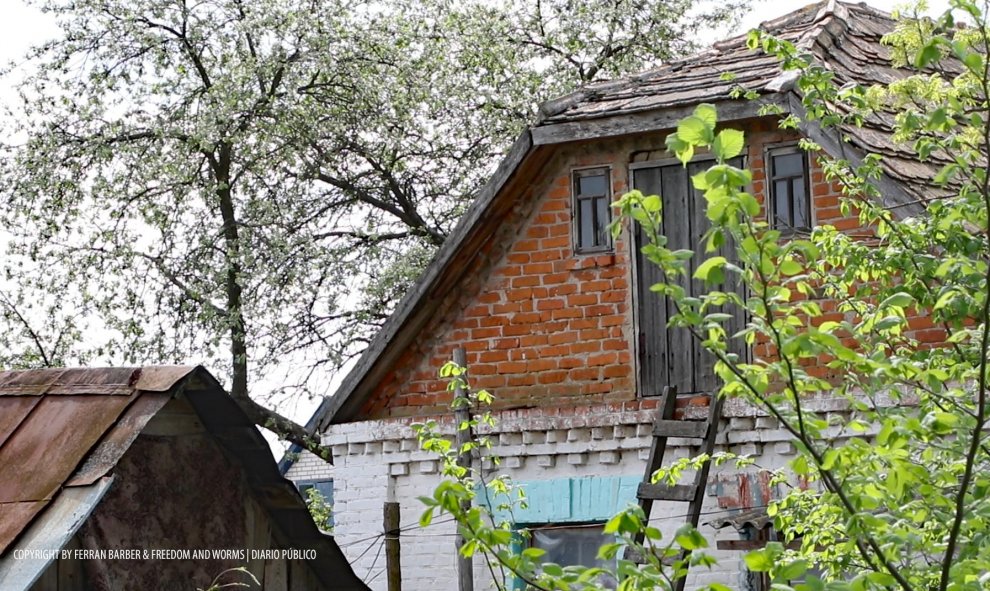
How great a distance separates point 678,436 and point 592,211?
1871mm

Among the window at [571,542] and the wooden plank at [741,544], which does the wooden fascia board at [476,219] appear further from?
the wooden plank at [741,544]

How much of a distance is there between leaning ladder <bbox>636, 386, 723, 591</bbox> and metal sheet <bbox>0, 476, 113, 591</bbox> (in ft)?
18.3

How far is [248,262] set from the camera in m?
15.8

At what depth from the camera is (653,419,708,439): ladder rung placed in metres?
9.96

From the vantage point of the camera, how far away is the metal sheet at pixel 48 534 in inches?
172

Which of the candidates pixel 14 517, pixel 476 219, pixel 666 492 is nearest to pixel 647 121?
pixel 476 219

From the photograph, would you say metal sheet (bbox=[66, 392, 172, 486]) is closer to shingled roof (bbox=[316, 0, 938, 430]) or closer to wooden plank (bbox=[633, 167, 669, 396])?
shingled roof (bbox=[316, 0, 938, 430])

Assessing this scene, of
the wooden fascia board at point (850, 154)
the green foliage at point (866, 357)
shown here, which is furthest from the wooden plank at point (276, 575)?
the wooden fascia board at point (850, 154)

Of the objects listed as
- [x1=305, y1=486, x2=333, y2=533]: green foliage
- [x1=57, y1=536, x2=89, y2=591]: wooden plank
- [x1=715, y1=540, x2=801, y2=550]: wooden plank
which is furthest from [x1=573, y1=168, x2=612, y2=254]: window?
[x1=305, y1=486, x2=333, y2=533]: green foliage

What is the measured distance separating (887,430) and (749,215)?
2.05 feet

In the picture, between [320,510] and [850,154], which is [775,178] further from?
[320,510]

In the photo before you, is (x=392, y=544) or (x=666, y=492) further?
(x=392, y=544)

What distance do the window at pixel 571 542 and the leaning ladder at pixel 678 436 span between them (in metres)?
0.64

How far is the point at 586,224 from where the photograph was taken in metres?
10.9
